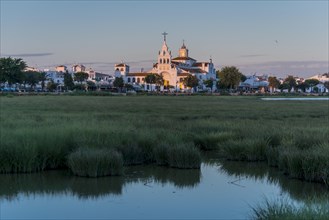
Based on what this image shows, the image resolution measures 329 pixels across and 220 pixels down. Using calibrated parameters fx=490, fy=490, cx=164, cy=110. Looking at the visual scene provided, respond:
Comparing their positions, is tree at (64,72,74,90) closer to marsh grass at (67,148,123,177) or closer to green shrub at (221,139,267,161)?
green shrub at (221,139,267,161)

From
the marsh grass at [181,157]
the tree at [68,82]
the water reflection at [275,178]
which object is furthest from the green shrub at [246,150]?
the tree at [68,82]

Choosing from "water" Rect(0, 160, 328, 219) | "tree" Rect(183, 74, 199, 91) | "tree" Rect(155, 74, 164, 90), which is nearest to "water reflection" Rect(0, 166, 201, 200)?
"water" Rect(0, 160, 328, 219)

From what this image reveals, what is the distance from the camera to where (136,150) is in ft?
59.8

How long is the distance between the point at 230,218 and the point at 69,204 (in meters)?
4.34

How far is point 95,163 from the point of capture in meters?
15.5

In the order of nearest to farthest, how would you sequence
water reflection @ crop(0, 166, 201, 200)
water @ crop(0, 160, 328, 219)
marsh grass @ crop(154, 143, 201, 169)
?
water @ crop(0, 160, 328, 219) < water reflection @ crop(0, 166, 201, 200) < marsh grass @ crop(154, 143, 201, 169)

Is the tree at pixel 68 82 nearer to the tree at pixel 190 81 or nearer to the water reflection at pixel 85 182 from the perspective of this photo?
the tree at pixel 190 81

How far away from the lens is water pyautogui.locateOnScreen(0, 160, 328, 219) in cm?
1225

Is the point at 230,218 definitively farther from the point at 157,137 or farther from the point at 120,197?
the point at 157,137

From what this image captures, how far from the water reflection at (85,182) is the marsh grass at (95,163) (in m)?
0.25

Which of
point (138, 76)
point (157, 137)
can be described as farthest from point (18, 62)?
point (157, 137)

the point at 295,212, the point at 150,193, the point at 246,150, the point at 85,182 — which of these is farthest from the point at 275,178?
the point at 295,212

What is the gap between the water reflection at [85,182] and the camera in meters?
14.2

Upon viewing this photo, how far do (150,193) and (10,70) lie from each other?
10371 centimetres
